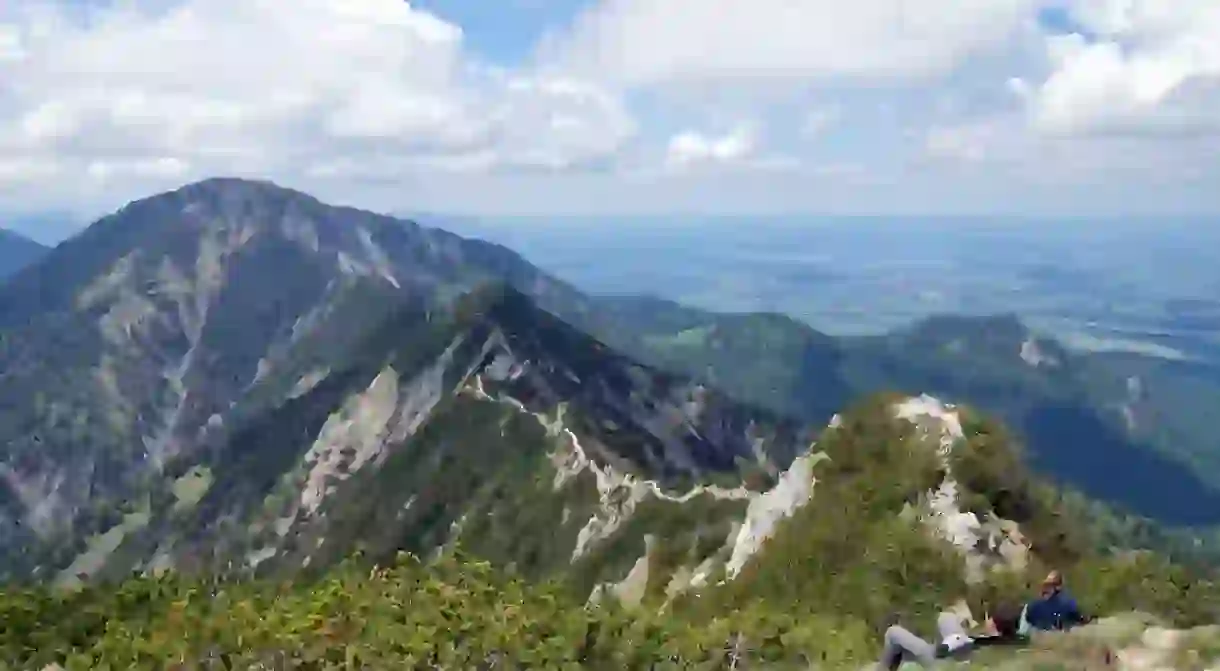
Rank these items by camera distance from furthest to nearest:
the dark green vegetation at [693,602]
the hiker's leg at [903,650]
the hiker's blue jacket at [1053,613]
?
the dark green vegetation at [693,602], the hiker's blue jacket at [1053,613], the hiker's leg at [903,650]

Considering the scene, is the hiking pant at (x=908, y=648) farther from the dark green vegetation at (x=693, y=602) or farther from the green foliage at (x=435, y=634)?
the green foliage at (x=435, y=634)

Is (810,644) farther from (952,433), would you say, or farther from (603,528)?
(603,528)

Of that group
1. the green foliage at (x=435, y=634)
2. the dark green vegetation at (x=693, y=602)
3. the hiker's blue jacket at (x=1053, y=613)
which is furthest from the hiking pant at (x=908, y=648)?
the green foliage at (x=435, y=634)

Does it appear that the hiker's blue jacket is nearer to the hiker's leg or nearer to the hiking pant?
the hiking pant

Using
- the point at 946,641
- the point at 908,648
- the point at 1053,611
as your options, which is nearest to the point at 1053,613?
the point at 1053,611

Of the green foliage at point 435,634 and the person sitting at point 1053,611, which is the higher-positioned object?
the person sitting at point 1053,611

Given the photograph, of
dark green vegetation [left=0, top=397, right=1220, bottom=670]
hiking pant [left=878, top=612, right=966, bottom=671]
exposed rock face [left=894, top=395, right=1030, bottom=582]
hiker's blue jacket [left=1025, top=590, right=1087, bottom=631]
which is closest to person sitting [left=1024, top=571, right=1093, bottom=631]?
hiker's blue jacket [left=1025, top=590, right=1087, bottom=631]

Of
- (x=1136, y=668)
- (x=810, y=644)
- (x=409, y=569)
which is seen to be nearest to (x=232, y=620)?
(x=409, y=569)
